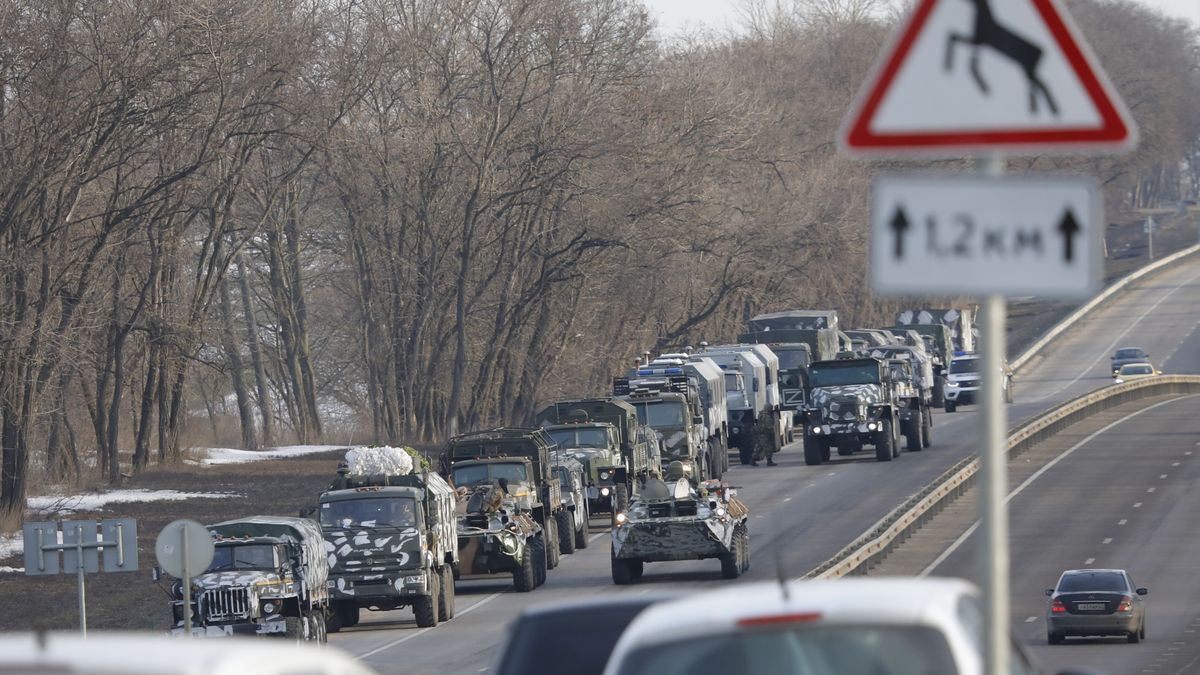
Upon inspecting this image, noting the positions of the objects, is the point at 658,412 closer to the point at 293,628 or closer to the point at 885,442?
the point at 885,442

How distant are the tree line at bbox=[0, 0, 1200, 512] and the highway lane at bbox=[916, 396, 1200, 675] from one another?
14478 mm

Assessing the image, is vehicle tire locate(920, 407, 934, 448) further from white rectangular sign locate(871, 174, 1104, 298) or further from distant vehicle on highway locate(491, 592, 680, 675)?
white rectangular sign locate(871, 174, 1104, 298)

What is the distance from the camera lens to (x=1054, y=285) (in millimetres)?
5492

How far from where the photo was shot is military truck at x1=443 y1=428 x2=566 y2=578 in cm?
3638

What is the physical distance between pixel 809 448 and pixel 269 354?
111 feet

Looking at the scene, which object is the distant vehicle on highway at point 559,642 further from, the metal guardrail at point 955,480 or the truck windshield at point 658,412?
the truck windshield at point 658,412

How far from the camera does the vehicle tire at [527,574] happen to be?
36.6 metres

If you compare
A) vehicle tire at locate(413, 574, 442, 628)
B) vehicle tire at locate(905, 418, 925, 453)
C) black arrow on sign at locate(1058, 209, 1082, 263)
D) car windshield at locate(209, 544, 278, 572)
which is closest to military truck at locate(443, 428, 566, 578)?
vehicle tire at locate(413, 574, 442, 628)

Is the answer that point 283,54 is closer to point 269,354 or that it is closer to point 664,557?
point 664,557

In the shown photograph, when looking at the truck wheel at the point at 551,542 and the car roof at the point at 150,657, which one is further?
the truck wheel at the point at 551,542

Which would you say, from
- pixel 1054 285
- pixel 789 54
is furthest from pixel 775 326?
pixel 1054 285

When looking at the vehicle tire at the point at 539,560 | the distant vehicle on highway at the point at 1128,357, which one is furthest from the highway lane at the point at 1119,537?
the distant vehicle on highway at the point at 1128,357

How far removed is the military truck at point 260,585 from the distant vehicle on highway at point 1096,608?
11414mm

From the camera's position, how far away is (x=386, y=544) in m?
31.9
